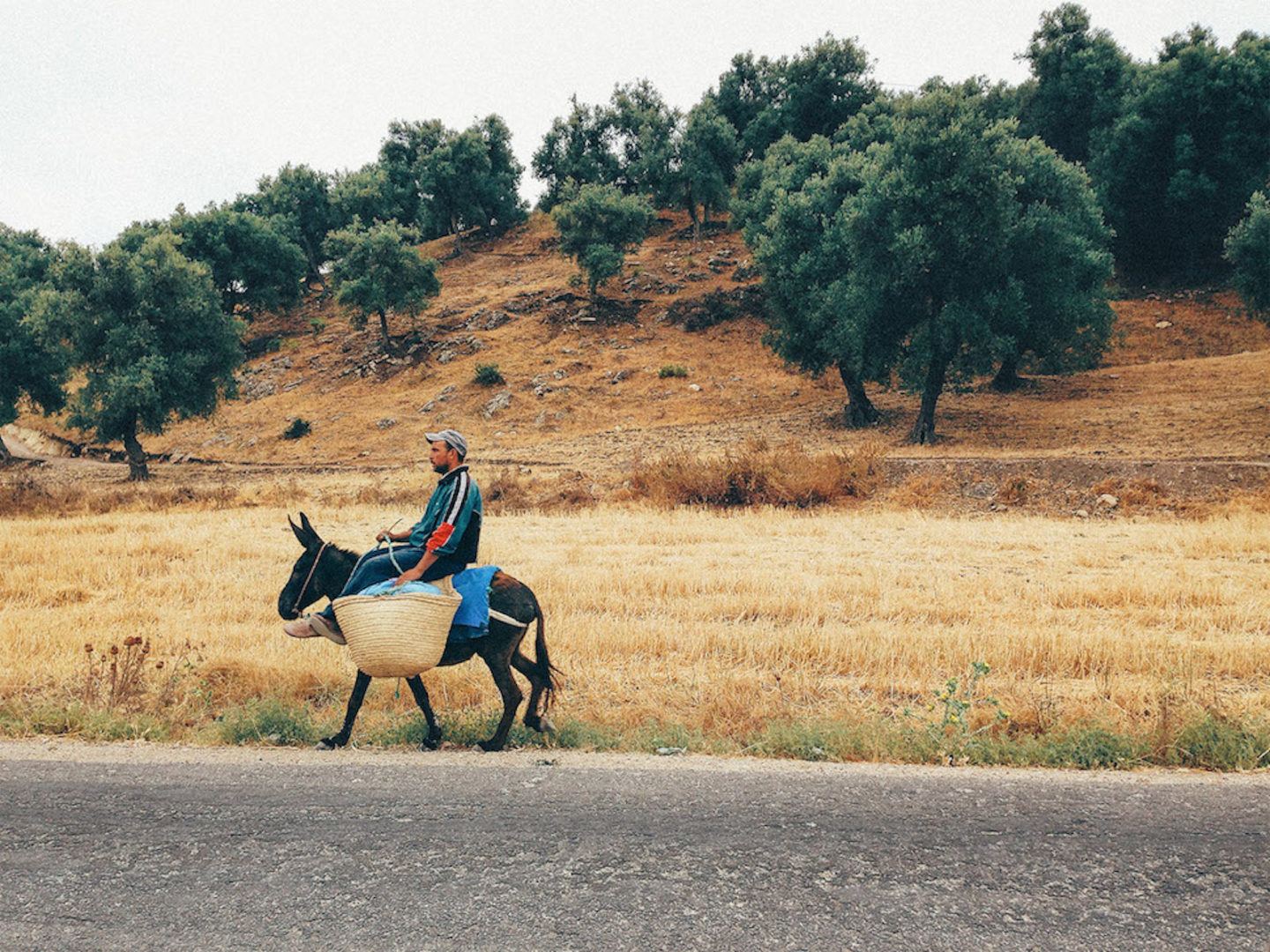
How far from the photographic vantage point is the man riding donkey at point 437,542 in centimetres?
610

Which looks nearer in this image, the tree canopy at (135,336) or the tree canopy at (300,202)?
the tree canopy at (135,336)

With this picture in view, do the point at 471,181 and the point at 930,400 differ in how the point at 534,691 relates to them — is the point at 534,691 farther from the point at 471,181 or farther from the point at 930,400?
the point at 471,181

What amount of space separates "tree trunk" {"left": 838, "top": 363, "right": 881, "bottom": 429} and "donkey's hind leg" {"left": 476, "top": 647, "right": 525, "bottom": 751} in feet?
110

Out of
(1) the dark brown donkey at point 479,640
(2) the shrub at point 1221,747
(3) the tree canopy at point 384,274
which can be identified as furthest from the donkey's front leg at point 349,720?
(3) the tree canopy at point 384,274

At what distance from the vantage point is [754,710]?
7344mm

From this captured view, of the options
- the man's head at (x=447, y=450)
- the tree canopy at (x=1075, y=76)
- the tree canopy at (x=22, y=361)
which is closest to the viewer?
the man's head at (x=447, y=450)

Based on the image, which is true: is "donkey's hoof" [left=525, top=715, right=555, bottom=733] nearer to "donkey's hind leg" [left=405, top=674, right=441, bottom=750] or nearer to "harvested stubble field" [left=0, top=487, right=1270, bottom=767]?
"harvested stubble field" [left=0, top=487, right=1270, bottom=767]

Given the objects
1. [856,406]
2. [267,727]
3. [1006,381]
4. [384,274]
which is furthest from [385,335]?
[267,727]

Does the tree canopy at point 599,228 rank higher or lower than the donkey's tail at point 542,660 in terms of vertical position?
higher

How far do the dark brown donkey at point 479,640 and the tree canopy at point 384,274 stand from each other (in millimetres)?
53806

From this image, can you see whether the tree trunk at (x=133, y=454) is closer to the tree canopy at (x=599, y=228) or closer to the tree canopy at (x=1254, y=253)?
the tree canopy at (x=599, y=228)

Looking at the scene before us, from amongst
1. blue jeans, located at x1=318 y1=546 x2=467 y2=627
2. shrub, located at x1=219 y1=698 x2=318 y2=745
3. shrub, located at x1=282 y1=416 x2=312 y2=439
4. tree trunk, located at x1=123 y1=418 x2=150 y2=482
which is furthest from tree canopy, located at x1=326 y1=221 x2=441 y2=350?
blue jeans, located at x1=318 y1=546 x2=467 y2=627

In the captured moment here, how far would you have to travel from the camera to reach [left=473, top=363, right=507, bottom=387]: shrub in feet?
165

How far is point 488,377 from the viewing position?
165ft
